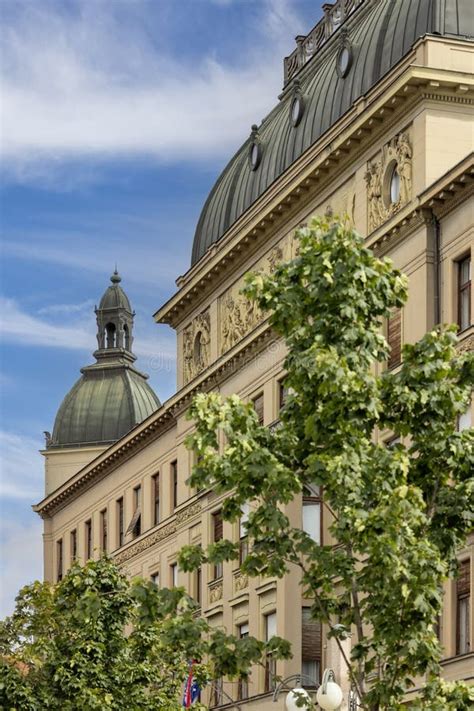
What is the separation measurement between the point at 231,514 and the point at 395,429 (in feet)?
9.22

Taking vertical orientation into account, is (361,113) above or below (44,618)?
above

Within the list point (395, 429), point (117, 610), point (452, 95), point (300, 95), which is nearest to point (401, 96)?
point (452, 95)

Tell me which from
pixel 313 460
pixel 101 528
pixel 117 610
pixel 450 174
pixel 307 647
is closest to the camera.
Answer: pixel 313 460

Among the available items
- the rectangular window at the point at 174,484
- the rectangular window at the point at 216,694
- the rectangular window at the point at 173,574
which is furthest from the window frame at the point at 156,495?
the rectangular window at the point at 216,694

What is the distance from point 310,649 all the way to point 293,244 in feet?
40.5

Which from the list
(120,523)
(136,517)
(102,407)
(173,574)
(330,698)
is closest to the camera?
(330,698)

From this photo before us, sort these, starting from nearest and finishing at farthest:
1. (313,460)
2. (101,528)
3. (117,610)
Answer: (313,460) → (117,610) → (101,528)

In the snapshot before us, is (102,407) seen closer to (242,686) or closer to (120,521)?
(120,521)

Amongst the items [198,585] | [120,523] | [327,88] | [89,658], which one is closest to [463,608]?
[89,658]

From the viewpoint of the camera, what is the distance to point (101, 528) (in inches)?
3538

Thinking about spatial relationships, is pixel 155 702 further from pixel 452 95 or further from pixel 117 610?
pixel 452 95

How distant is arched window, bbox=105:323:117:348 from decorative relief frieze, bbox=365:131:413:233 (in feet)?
154

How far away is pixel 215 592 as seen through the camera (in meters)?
70.8

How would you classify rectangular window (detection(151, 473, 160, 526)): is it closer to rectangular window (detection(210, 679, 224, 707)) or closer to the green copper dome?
rectangular window (detection(210, 679, 224, 707))
